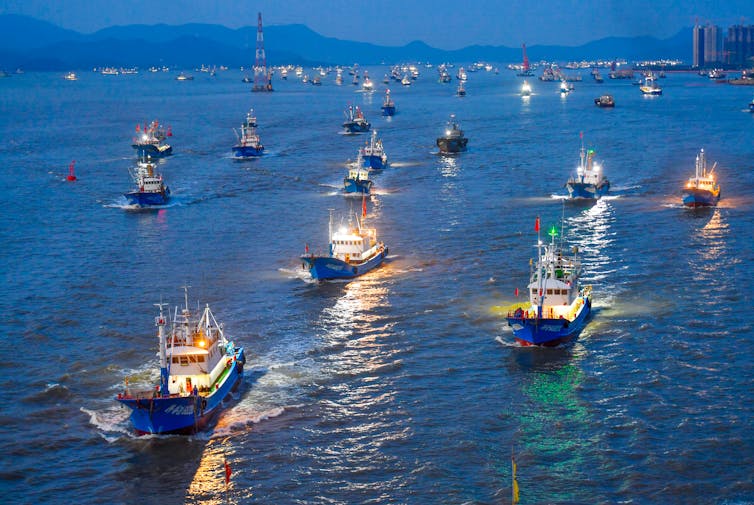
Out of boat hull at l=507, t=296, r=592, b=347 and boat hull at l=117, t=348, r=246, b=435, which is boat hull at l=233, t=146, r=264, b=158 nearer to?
boat hull at l=507, t=296, r=592, b=347

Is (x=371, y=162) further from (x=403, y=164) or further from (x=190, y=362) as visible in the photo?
(x=190, y=362)

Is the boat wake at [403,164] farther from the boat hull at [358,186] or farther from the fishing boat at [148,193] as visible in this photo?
the fishing boat at [148,193]

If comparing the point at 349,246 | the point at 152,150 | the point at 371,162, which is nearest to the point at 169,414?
the point at 349,246

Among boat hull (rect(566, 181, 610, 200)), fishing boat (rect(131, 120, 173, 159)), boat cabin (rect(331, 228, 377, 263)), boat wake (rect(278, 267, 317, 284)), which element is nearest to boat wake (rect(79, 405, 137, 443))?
boat wake (rect(278, 267, 317, 284))

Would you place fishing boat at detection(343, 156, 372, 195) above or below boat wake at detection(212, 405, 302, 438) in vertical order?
above

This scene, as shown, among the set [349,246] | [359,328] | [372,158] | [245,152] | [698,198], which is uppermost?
[245,152]

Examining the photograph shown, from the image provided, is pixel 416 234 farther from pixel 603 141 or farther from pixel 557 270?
pixel 603 141

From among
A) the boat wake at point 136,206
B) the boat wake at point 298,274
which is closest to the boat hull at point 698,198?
the boat wake at point 298,274
